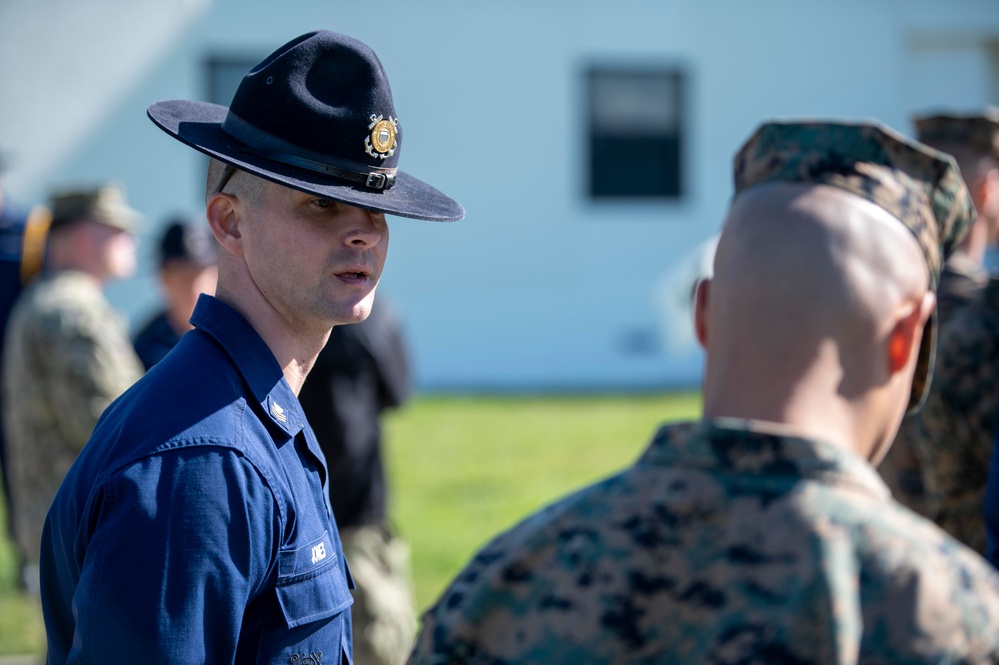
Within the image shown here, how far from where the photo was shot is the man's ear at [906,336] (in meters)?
1.52

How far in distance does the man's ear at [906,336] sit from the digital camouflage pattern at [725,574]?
6.2 inches

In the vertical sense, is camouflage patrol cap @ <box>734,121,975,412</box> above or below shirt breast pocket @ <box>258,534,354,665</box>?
above

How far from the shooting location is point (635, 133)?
1467 centimetres

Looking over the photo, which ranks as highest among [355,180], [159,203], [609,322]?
[355,180]

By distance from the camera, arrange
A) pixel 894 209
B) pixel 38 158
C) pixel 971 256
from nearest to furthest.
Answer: pixel 894 209, pixel 971 256, pixel 38 158

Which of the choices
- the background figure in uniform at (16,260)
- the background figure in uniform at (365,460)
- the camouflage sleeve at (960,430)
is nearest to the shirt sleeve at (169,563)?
the camouflage sleeve at (960,430)

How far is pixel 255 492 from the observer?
1.90 metres

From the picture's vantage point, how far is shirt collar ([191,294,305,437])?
6.81ft

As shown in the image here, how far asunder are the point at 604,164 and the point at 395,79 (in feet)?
10.1

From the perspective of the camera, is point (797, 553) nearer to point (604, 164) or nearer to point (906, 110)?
point (604, 164)

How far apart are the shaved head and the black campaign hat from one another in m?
0.84

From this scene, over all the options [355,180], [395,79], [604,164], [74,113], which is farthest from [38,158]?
[355,180]

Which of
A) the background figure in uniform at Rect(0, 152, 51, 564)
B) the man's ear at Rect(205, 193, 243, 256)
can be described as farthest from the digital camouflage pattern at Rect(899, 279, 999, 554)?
the background figure in uniform at Rect(0, 152, 51, 564)

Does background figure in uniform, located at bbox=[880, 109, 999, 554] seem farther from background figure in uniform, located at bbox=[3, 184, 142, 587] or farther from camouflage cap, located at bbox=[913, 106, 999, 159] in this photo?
background figure in uniform, located at bbox=[3, 184, 142, 587]
